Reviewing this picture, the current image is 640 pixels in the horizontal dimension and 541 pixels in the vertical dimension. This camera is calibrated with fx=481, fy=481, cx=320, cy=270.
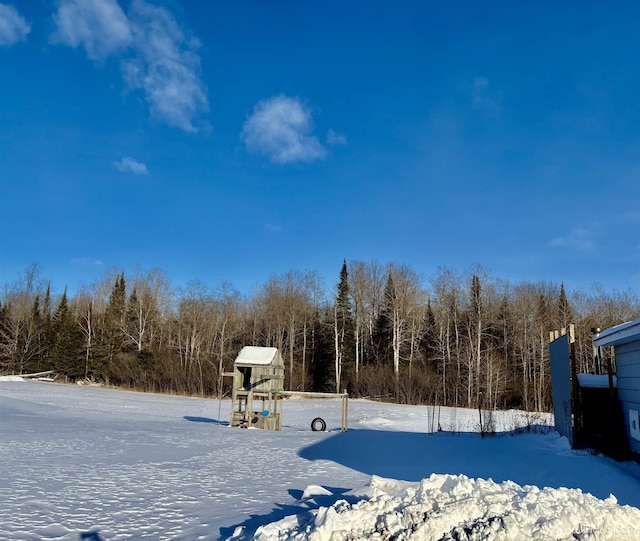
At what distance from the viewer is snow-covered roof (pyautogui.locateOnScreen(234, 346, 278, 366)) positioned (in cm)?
1625

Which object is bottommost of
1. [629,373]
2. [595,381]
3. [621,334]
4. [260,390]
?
[260,390]

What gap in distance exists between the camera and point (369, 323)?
41625mm

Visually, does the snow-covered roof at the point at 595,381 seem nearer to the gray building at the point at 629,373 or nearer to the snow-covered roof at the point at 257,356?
the gray building at the point at 629,373

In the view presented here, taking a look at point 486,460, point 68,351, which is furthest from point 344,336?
point 486,460

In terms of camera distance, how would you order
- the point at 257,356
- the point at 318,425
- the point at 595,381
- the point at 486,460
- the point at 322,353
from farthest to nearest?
the point at 322,353
the point at 318,425
the point at 257,356
the point at 595,381
the point at 486,460

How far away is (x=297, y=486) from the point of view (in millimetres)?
7285

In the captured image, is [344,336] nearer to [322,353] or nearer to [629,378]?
[322,353]

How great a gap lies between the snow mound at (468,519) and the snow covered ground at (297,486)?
13 mm

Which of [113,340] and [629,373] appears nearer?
[629,373]

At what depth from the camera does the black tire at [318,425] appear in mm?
16391

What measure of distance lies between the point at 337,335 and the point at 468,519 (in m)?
33.9

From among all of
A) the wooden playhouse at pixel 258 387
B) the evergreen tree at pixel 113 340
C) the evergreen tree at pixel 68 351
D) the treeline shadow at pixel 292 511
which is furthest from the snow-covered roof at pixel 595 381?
the evergreen tree at pixel 68 351

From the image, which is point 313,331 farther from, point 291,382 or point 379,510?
point 379,510

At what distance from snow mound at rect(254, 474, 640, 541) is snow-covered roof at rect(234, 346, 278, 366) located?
1127 cm
